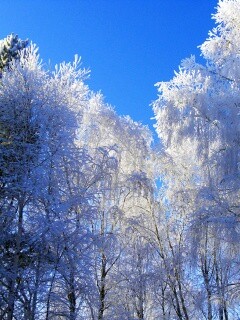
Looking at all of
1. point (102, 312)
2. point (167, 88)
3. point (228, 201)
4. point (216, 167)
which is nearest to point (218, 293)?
point (228, 201)

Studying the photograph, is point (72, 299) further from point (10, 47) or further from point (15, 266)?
point (10, 47)

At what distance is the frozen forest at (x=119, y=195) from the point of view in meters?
9.61

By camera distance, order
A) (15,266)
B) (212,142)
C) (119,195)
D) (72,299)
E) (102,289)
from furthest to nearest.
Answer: (119,195)
(102,289)
(212,142)
(72,299)
(15,266)

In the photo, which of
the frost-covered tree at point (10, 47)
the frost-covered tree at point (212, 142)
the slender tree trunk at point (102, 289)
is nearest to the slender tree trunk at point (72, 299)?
the slender tree trunk at point (102, 289)

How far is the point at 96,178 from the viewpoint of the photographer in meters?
11.9

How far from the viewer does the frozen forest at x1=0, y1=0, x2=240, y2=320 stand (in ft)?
31.5

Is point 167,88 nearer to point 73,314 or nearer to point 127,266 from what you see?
point 127,266

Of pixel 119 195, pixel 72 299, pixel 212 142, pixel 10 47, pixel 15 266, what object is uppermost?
pixel 10 47

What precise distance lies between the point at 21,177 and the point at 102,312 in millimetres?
4522

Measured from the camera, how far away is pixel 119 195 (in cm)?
1305

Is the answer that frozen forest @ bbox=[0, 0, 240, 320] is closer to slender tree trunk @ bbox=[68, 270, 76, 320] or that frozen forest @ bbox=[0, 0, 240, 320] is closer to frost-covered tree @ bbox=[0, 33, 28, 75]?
slender tree trunk @ bbox=[68, 270, 76, 320]

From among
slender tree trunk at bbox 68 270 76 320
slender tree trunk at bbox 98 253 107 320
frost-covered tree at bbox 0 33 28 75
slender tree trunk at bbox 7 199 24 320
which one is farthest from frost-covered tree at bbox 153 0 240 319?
frost-covered tree at bbox 0 33 28 75

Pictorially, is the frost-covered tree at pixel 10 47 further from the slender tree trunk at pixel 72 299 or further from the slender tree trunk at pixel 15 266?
the slender tree trunk at pixel 72 299

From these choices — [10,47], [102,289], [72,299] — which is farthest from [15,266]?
[10,47]
